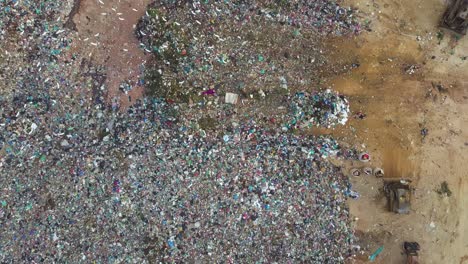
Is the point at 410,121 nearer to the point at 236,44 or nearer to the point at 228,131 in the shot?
the point at 228,131

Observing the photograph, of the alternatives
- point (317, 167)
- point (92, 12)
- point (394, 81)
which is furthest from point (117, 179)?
point (394, 81)

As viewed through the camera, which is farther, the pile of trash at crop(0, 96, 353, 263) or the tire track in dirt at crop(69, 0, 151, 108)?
the tire track in dirt at crop(69, 0, 151, 108)

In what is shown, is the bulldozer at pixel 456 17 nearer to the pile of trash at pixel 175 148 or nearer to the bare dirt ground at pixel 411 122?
the bare dirt ground at pixel 411 122

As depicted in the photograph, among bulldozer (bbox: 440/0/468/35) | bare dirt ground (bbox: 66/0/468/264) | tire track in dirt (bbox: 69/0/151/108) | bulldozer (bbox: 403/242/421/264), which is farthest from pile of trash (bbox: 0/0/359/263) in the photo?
bulldozer (bbox: 440/0/468/35)

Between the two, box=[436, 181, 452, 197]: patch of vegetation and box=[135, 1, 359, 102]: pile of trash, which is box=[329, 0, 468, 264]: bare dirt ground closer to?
box=[436, 181, 452, 197]: patch of vegetation

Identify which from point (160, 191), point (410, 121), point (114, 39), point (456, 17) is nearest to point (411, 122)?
point (410, 121)

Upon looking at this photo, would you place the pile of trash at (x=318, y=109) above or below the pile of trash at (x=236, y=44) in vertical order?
below

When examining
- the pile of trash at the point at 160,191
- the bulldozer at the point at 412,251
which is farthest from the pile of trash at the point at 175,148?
the bulldozer at the point at 412,251
